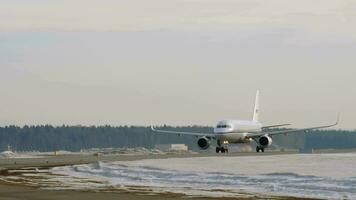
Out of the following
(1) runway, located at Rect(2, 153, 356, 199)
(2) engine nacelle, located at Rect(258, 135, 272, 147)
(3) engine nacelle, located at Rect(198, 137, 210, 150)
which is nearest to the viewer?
(1) runway, located at Rect(2, 153, 356, 199)

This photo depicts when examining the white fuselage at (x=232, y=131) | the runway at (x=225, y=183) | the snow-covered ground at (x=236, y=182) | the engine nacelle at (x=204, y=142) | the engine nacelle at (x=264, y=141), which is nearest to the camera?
the runway at (x=225, y=183)

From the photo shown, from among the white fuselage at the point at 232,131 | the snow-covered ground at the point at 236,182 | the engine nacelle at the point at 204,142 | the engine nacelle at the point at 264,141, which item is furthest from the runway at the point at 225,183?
the engine nacelle at the point at 204,142

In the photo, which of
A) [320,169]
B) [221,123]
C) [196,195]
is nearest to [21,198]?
[196,195]

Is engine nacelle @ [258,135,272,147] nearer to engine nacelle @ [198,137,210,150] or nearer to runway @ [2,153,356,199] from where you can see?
engine nacelle @ [198,137,210,150]

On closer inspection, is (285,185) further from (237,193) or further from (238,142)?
(238,142)

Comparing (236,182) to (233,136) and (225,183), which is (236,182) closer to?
(225,183)

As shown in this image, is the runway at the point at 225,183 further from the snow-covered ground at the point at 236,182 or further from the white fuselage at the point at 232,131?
the white fuselage at the point at 232,131

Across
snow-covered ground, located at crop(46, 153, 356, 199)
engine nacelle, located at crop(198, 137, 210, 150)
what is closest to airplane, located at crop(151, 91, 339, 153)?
engine nacelle, located at crop(198, 137, 210, 150)

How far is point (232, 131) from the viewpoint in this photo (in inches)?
3551

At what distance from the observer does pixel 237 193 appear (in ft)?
91.5

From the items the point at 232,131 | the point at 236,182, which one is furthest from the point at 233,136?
the point at 236,182

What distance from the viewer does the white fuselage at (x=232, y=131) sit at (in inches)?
3533

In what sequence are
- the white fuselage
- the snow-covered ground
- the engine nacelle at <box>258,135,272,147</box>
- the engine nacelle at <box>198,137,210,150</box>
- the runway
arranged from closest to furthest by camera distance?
the runway, the snow-covered ground, the white fuselage, the engine nacelle at <box>258,135,272,147</box>, the engine nacelle at <box>198,137,210,150</box>

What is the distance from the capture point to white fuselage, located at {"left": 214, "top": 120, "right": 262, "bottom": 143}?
89750 mm
